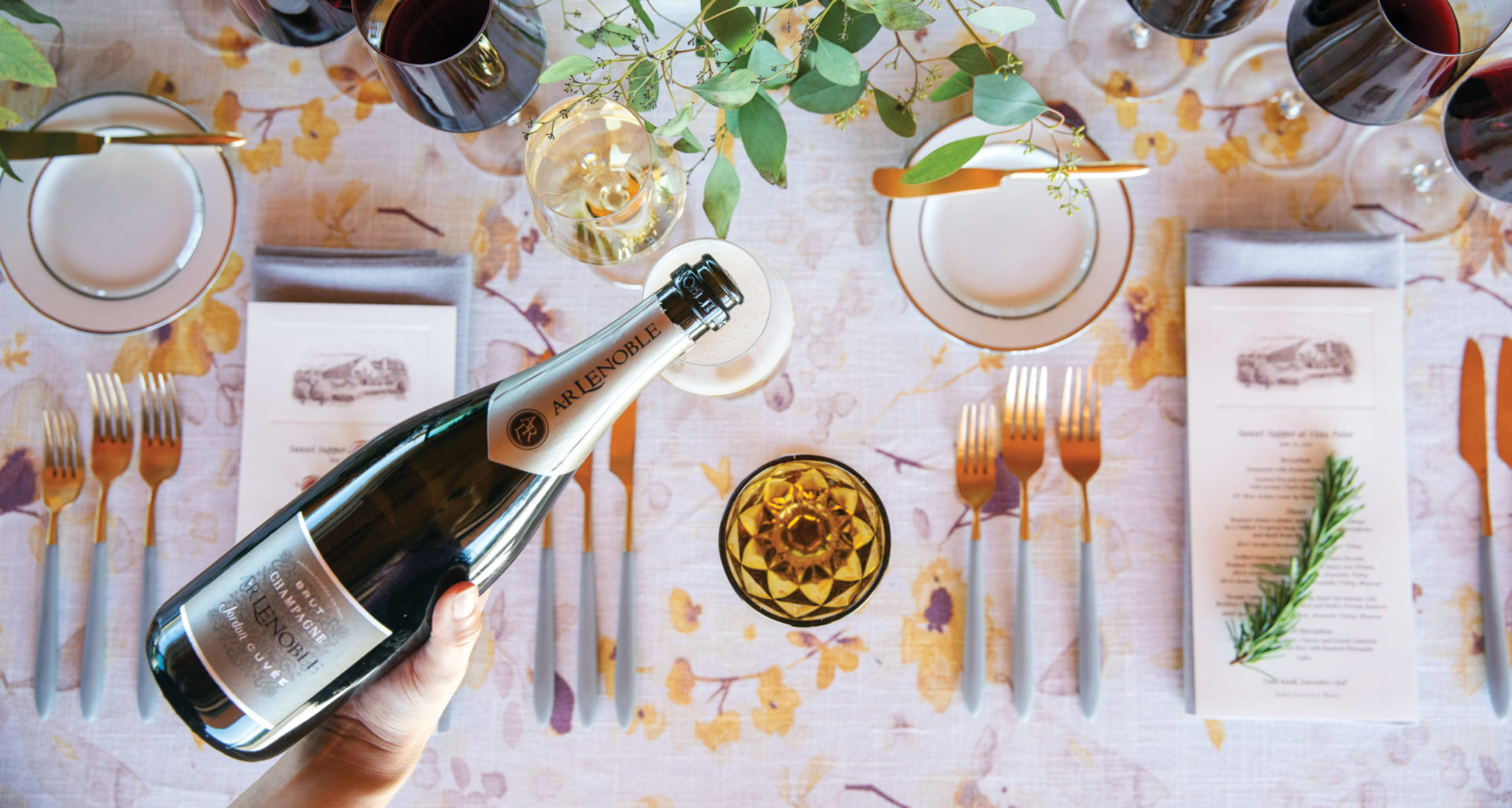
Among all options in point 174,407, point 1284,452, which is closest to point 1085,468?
point 1284,452

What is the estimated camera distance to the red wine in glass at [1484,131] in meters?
0.72

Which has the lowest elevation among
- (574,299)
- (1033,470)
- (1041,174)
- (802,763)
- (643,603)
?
(802,763)

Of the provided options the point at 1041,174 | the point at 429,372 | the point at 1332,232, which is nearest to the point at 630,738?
the point at 429,372

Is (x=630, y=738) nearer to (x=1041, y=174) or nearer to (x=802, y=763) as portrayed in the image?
(x=802, y=763)

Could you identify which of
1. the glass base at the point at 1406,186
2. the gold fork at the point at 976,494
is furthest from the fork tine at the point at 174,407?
the glass base at the point at 1406,186

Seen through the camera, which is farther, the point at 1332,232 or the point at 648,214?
the point at 1332,232

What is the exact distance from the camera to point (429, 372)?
81 centimetres

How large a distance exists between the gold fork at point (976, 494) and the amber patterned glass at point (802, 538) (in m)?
0.11

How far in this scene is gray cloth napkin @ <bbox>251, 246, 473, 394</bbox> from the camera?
32.2 inches

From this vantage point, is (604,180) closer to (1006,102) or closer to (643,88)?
(643,88)

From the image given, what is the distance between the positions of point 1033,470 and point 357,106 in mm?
747

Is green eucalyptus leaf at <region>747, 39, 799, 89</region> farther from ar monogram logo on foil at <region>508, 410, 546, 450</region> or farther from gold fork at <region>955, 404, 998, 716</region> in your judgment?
gold fork at <region>955, 404, 998, 716</region>

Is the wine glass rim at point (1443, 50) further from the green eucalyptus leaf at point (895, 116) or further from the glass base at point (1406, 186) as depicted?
the green eucalyptus leaf at point (895, 116)

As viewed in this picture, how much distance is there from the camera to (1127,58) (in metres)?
0.83
